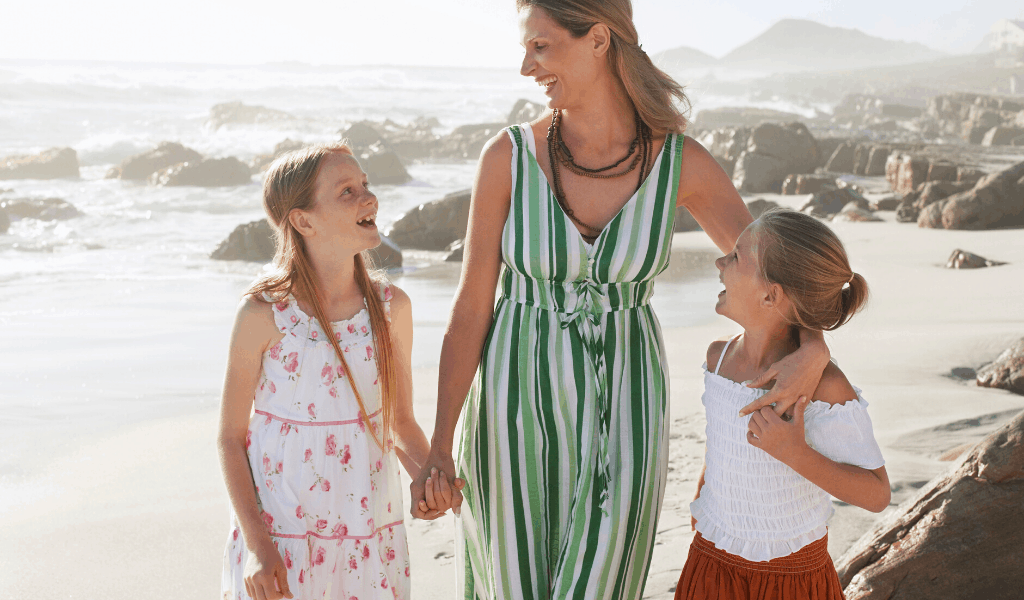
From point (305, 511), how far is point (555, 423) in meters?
0.68

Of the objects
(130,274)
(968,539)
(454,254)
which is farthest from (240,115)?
(968,539)

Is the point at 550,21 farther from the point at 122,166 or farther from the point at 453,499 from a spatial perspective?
the point at 122,166

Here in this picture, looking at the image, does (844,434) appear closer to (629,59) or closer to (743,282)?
(743,282)

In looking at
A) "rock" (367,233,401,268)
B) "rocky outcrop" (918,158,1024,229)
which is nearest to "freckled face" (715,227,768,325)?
"rock" (367,233,401,268)

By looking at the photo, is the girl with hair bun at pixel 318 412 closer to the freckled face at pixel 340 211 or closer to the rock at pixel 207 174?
the freckled face at pixel 340 211

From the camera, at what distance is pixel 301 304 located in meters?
2.46

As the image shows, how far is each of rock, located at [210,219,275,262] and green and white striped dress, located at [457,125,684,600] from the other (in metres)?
9.41

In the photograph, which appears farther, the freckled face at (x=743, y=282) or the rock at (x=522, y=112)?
the rock at (x=522, y=112)

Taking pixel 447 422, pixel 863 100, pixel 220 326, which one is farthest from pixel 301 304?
pixel 863 100

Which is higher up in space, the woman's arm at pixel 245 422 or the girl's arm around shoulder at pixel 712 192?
the girl's arm around shoulder at pixel 712 192

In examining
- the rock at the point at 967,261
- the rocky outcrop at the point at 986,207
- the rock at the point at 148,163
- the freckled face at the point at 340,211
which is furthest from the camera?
the rock at the point at 148,163

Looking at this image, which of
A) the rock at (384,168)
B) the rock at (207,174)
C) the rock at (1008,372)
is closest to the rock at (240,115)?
the rock at (207,174)

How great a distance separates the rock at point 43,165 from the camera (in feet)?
71.0

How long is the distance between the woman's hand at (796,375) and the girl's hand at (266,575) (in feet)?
3.82
